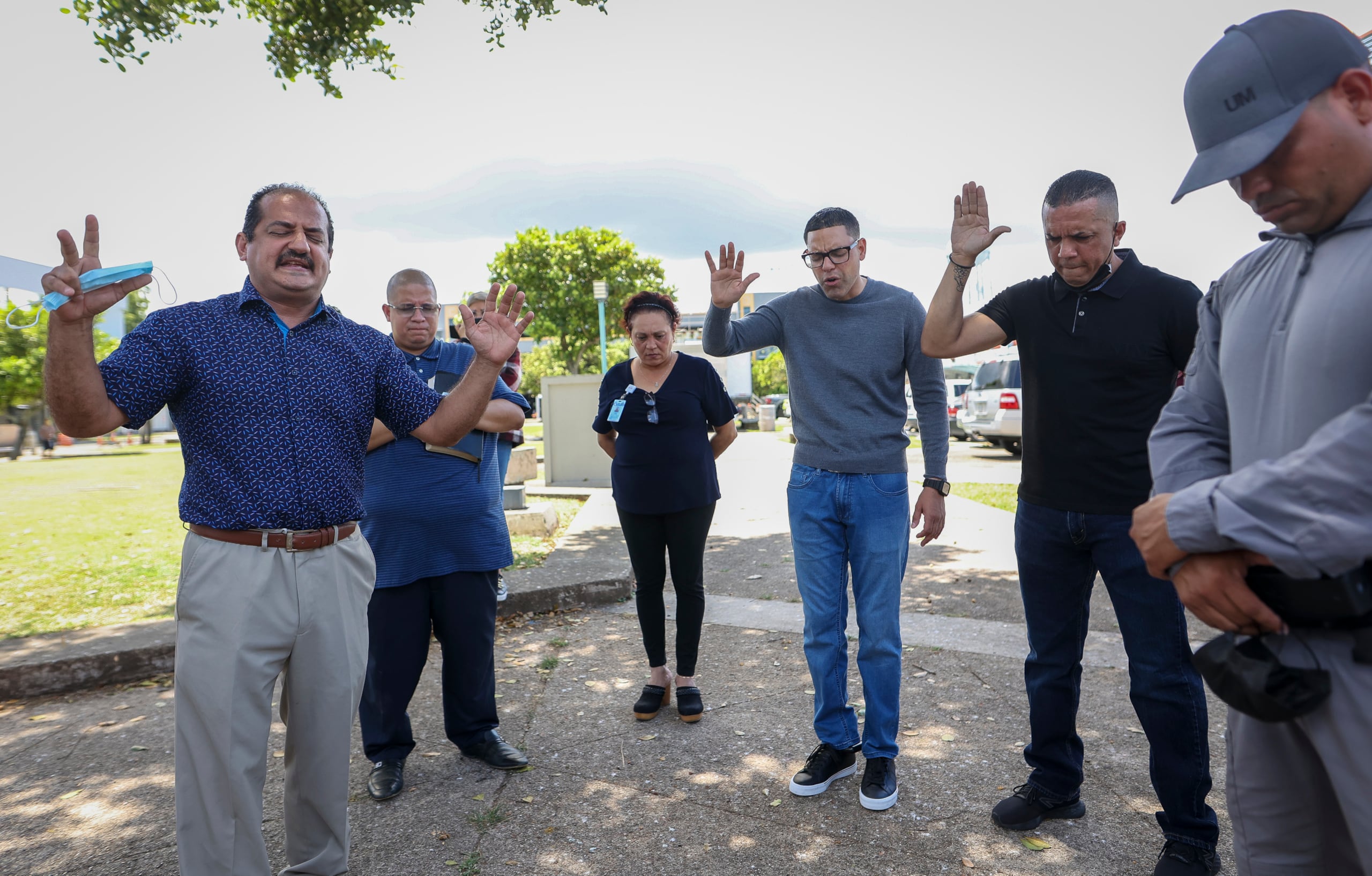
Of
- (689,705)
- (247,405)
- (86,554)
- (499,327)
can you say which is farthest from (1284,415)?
(86,554)

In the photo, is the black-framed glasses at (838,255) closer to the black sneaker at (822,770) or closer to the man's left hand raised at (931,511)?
the man's left hand raised at (931,511)

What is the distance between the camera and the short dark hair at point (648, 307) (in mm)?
4520

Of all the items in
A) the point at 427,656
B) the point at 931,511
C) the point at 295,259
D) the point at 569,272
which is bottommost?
the point at 427,656

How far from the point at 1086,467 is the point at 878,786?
143cm

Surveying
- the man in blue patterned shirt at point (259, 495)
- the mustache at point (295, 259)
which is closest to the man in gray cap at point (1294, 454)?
the man in blue patterned shirt at point (259, 495)

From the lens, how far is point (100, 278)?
2.23 metres

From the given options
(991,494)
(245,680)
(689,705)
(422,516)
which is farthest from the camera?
(991,494)

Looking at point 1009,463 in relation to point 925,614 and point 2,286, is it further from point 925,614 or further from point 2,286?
point 2,286

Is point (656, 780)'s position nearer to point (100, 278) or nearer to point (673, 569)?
point (673, 569)

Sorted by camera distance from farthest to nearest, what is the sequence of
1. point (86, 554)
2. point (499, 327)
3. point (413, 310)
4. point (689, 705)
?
point (86, 554), point (689, 705), point (413, 310), point (499, 327)

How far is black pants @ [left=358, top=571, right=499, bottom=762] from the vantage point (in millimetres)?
3621

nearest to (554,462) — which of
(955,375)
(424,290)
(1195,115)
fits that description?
(424,290)

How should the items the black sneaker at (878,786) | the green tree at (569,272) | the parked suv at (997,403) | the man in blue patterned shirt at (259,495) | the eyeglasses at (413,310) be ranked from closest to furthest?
the man in blue patterned shirt at (259,495), the black sneaker at (878,786), the eyeglasses at (413,310), the parked suv at (997,403), the green tree at (569,272)

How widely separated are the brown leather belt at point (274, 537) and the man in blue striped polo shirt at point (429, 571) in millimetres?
1050
